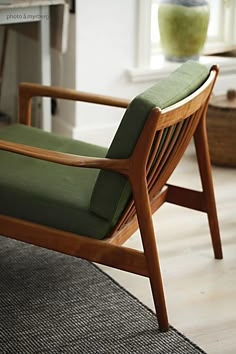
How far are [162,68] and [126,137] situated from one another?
63.4 inches

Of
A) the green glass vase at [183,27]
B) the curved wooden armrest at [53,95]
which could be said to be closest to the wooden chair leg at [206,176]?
the curved wooden armrest at [53,95]

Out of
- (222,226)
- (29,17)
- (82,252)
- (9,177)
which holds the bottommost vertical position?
(222,226)

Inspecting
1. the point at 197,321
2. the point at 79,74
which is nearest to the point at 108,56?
the point at 79,74

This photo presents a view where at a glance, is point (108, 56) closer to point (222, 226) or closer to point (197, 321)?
point (222, 226)

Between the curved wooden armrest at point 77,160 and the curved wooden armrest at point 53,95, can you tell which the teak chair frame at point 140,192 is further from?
the curved wooden armrest at point 53,95

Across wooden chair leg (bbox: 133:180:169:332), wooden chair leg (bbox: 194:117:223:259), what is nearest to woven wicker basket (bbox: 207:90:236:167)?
wooden chair leg (bbox: 194:117:223:259)

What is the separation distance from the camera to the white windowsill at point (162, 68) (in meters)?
3.60

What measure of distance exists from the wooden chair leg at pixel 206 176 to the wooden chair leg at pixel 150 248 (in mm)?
470

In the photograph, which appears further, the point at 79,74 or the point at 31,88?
the point at 79,74

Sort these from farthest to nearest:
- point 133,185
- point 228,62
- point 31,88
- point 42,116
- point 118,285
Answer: point 228,62, point 42,116, point 31,88, point 118,285, point 133,185

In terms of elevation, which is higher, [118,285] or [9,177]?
[9,177]

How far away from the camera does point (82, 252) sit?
2230 mm

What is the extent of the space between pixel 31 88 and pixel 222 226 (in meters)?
0.88

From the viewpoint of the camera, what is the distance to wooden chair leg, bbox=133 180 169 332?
7.06 feet
